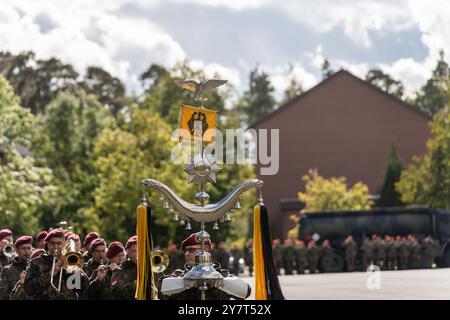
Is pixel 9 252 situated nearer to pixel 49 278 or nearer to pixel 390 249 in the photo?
pixel 49 278

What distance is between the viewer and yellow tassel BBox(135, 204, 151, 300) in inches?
272

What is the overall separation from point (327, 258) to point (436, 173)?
855cm

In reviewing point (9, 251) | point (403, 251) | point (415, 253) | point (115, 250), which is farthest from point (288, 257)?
point (115, 250)

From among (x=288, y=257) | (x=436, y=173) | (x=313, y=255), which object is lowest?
(x=288, y=257)

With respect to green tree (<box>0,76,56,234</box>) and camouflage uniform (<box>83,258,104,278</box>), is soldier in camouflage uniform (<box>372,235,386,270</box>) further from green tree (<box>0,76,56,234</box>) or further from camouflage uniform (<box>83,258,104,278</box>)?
camouflage uniform (<box>83,258,104,278</box>)

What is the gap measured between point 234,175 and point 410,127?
1464cm

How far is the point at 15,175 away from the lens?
117ft

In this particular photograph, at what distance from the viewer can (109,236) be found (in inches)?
1731

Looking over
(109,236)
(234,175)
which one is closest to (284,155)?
(234,175)

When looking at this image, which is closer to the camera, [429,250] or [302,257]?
[302,257]

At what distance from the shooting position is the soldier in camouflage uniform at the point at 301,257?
130 feet

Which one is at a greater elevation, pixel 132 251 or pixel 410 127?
pixel 410 127

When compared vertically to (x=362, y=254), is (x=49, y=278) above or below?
above
